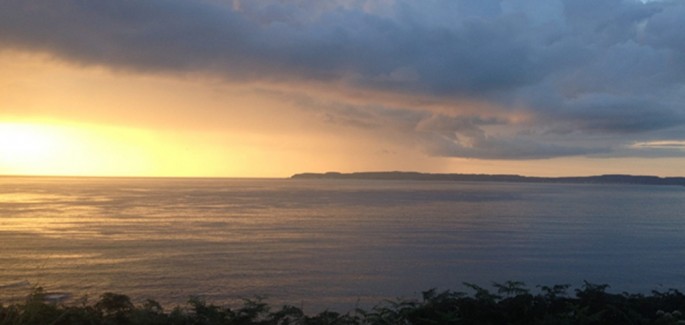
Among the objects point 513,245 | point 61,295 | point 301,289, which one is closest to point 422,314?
point 301,289

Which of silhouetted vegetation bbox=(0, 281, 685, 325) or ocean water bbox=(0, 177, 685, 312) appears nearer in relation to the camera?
silhouetted vegetation bbox=(0, 281, 685, 325)

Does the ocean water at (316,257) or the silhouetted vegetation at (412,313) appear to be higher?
the silhouetted vegetation at (412,313)

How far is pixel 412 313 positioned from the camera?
10695 millimetres

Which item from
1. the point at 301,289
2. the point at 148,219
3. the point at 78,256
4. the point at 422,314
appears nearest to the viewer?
the point at 422,314

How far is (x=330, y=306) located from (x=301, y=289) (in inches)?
107

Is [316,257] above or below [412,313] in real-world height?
below

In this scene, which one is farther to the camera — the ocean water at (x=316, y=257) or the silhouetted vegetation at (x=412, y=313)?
the ocean water at (x=316, y=257)

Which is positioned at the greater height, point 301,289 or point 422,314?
point 422,314

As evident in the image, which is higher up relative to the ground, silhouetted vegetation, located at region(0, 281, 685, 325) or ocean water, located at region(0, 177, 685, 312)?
silhouetted vegetation, located at region(0, 281, 685, 325)

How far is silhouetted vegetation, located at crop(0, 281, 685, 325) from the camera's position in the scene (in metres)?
9.19

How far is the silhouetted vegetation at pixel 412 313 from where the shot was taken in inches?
362

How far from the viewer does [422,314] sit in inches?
425

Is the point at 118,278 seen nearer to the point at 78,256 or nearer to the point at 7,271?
the point at 7,271

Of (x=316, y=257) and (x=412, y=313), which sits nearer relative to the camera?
(x=412, y=313)
